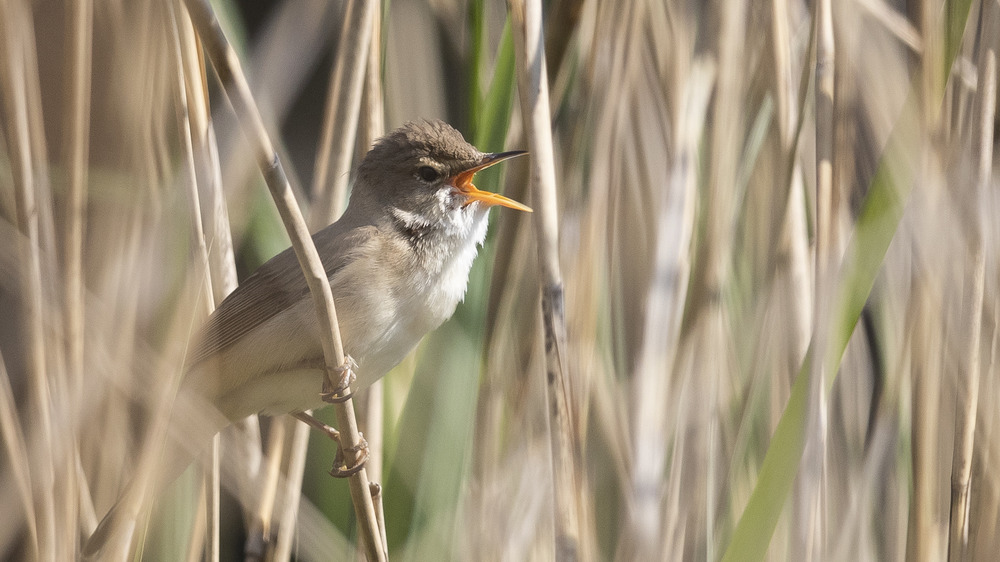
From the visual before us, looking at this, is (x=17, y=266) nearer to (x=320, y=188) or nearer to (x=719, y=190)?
(x=320, y=188)

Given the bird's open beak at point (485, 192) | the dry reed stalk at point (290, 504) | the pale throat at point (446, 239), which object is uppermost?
the bird's open beak at point (485, 192)

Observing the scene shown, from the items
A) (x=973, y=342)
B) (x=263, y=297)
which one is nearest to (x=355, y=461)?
(x=263, y=297)

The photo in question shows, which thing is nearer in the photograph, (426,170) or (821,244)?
(821,244)

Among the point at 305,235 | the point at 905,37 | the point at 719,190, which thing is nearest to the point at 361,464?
the point at 305,235

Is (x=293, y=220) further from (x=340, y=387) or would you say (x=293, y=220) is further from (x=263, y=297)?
(x=263, y=297)

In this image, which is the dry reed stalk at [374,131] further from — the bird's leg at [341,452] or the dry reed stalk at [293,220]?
the dry reed stalk at [293,220]

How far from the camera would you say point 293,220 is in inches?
49.6

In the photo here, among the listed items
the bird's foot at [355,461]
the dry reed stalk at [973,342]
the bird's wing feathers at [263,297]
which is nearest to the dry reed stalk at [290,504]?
the bird's foot at [355,461]

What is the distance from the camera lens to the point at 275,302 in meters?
2.10

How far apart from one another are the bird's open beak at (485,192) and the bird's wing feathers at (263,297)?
25 centimetres

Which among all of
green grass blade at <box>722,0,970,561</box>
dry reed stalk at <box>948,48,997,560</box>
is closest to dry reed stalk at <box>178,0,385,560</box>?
green grass blade at <box>722,0,970,561</box>

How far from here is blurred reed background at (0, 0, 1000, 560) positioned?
1844 millimetres

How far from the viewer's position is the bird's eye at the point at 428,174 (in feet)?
7.25

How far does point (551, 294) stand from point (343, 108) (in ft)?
2.37
